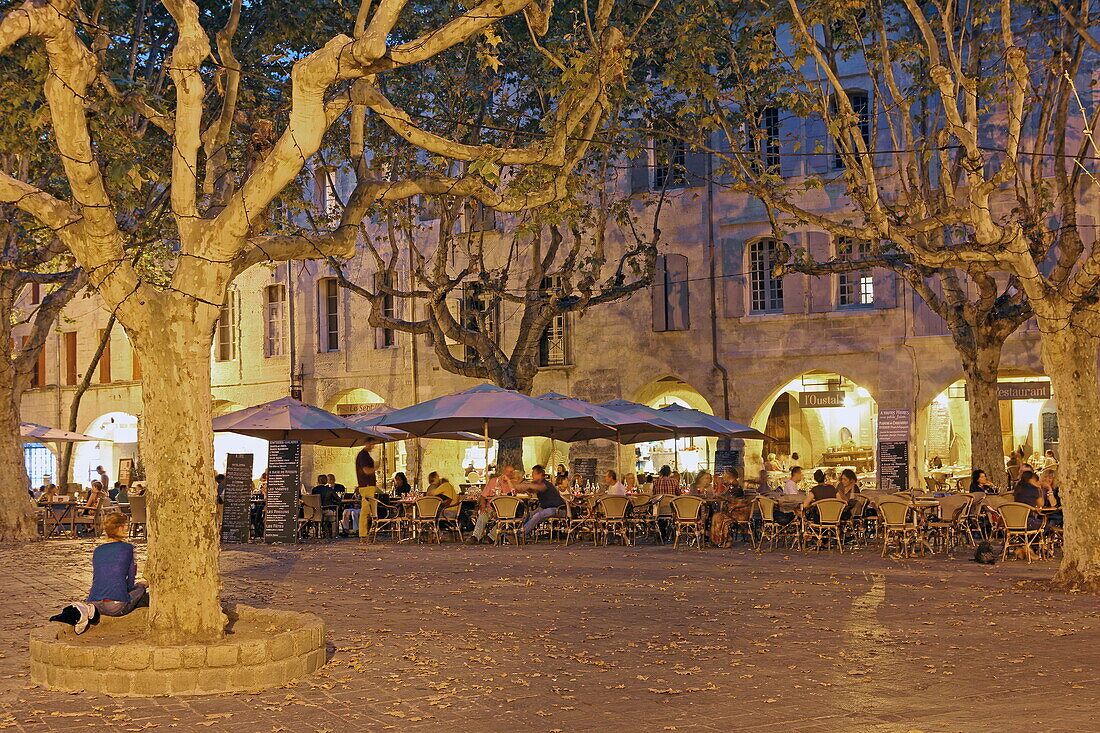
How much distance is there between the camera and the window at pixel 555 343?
3072 centimetres

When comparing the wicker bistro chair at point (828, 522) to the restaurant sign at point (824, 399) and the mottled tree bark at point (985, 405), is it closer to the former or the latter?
the mottled tree bark at point (985, 405)

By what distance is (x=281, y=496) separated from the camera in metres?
21.5

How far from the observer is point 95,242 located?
9.09 meters

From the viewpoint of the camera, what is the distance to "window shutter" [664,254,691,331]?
29188 millimetres

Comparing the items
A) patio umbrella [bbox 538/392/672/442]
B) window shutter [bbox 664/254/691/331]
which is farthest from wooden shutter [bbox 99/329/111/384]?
Result: patio umbrella [bbox 538/392/672/442]

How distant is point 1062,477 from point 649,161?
692 inches

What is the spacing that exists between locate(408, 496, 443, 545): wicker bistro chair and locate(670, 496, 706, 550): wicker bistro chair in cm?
404

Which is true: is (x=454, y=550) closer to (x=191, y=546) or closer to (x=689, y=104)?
(x=689, y=104)

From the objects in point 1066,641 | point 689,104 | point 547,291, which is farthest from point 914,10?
point 547,291

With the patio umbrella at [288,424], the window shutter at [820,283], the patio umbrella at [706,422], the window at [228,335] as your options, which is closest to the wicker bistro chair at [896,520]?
the patio umbrella at [706,422]

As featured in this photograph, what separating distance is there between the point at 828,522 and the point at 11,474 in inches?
534

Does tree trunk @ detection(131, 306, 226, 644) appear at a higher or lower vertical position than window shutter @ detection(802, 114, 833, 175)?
lower

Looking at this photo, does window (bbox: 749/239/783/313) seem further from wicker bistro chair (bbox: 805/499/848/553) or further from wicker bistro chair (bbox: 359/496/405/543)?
wicker bistro chair (bbox: 805/499/848/553)

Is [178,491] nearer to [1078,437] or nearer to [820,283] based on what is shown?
[1078,437]
